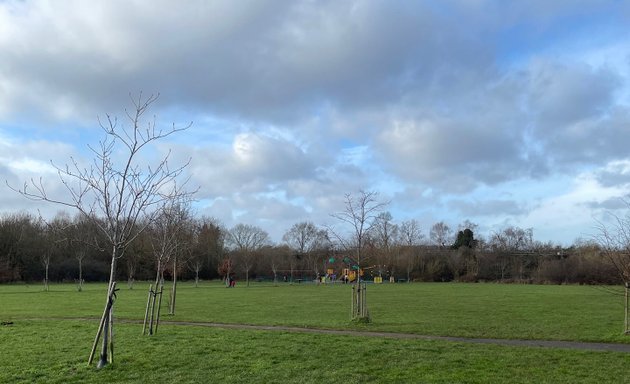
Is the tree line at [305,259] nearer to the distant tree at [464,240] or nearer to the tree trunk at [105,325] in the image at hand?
the distant tree at [464,240]

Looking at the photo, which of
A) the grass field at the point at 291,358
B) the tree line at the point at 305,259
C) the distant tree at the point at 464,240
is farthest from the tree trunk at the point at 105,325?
the distant tree at the point at 464,240

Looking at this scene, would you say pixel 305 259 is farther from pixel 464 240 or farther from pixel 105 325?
pixel 105 325

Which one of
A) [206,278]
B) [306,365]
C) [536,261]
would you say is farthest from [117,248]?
[536,261]

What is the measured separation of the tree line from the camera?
77.9 meters

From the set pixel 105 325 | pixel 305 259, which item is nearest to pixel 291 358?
pixel 105 325

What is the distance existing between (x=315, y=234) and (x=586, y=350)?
110 metres

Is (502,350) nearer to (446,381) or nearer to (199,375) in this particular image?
(446,381)

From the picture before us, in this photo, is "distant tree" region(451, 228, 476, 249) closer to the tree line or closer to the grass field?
the tree line

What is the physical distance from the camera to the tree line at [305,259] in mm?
77875

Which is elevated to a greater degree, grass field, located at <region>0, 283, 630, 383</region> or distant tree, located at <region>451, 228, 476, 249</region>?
distant tree, located at <region>451, 228, 476, 249</region>

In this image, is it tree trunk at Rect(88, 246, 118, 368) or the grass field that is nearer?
the grass field

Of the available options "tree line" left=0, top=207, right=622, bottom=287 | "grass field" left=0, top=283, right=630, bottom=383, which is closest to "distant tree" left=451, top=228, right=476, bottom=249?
"tree line" left=0, top=207, right=622, bottom=287

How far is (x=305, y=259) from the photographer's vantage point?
113 meters

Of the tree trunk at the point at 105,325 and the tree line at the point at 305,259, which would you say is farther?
the tree line at the point at 305,259
